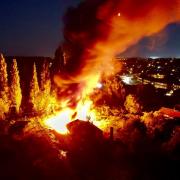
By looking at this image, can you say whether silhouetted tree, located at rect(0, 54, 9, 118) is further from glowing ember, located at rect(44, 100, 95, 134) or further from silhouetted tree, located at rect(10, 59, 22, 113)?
glowing ember, located at rect(44, 100, 95, 134)

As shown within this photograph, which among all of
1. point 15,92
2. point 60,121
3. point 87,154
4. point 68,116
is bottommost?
point 87,154

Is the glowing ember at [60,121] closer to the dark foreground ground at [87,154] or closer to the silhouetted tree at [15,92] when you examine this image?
the dark foreground ground at [87,154]

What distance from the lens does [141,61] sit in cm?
19812

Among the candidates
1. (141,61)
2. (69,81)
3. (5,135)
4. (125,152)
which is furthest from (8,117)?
(141,61)

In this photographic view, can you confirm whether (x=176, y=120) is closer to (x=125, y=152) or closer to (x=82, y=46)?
(x=125, y=152)

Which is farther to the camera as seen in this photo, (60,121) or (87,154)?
(60,121)

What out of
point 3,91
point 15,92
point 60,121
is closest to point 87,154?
point 60,121

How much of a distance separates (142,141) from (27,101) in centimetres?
2307

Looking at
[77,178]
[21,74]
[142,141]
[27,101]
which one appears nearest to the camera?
[77,178]

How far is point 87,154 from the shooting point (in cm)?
2147

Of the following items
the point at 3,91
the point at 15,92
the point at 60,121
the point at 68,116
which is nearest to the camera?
the point at 60,121

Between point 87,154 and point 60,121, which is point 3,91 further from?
point 87,154

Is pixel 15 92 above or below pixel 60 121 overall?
above

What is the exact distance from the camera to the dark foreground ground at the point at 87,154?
18578 millimetres
